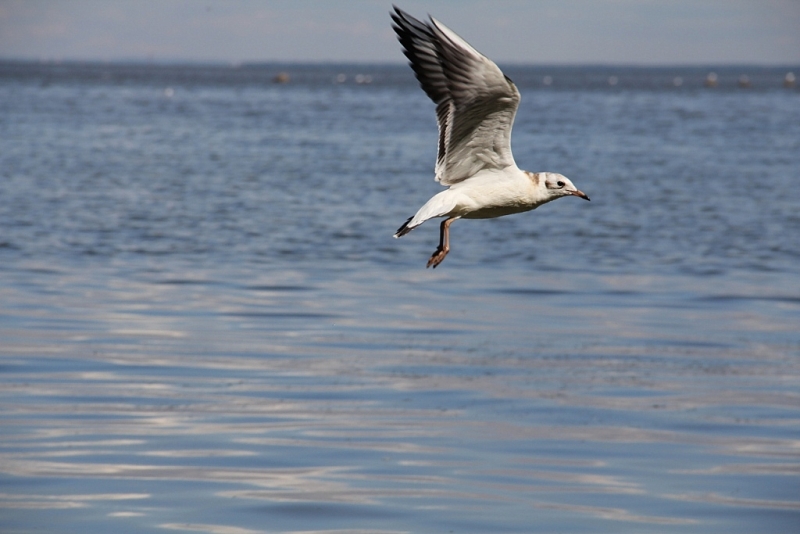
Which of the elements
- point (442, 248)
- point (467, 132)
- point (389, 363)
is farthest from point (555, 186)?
point (389, 363)

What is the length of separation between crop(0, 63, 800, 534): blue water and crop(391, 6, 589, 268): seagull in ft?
8.19

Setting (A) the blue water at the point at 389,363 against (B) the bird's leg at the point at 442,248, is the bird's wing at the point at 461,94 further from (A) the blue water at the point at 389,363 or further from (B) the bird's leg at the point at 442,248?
(A) the blue water at the point at 389,363

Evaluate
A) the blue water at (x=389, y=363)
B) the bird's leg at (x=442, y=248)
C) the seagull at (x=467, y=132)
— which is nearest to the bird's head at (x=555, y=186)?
the seagull at (x=467, y=132)

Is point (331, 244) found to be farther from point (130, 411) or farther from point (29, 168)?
point (29, 168)

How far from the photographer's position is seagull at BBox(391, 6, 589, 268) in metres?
9.27

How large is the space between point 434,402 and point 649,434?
2312mm

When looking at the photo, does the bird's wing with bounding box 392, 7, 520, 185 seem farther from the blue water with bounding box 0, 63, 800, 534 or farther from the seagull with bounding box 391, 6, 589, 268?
the blue water with bounding box 0, 63, 800, 534

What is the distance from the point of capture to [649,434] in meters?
12.0

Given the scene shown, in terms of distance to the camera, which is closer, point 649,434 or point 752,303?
point 649,434

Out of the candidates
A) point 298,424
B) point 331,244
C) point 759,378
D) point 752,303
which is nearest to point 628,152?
point 331,244

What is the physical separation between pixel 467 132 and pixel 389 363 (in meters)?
4.98

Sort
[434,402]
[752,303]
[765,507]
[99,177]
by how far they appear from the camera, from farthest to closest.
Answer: [99,177] → [752,303] → [434,402] → [765,507]

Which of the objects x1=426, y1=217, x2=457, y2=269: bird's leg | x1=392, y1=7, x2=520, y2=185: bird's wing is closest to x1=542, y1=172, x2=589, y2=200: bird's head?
x1=392, y1=7, x2=520, y2=185: bird's wing

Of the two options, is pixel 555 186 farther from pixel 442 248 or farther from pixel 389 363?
pixel 389 363
